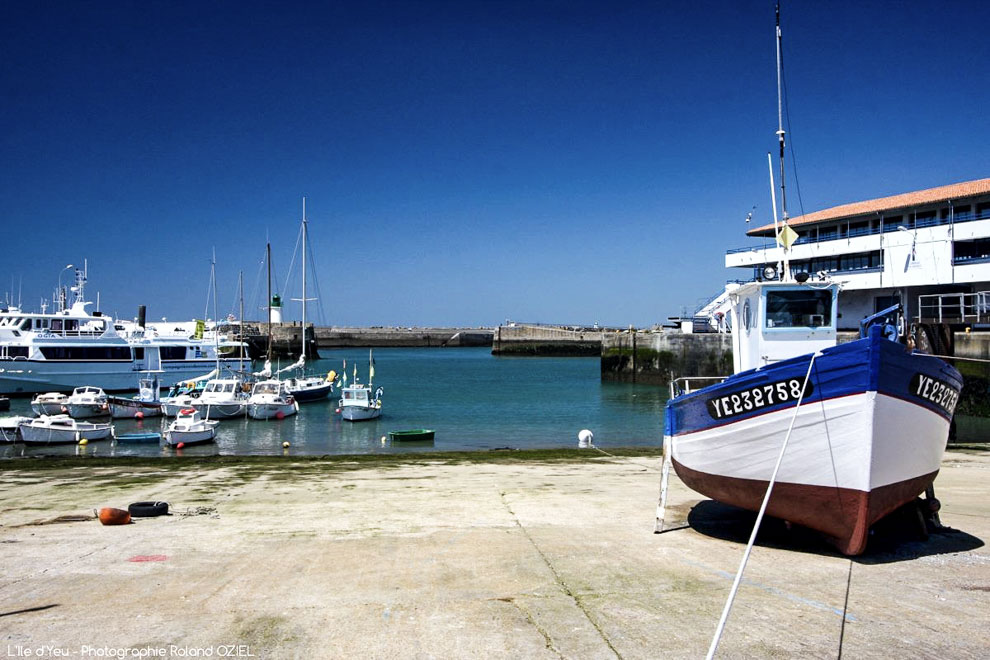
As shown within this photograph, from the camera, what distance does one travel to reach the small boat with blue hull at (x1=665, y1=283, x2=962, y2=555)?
6680mm

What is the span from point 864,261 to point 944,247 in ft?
15.6

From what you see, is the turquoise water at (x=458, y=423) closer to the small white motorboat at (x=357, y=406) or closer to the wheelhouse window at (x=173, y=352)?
the small white motorboat at (x=357, y=406)

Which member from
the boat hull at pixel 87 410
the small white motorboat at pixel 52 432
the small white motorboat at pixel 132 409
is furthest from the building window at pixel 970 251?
the boat hull at pixel 87 410

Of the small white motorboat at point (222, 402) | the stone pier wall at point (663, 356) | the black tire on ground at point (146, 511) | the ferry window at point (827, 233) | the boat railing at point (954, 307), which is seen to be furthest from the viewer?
the stone pier wall at point (663, 356)

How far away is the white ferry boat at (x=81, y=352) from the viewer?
146ft

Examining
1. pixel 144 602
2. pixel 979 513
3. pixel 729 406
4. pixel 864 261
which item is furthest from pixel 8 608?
pixel 864 261

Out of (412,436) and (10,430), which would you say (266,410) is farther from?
(412,436)

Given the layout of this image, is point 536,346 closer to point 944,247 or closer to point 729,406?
point 944,247

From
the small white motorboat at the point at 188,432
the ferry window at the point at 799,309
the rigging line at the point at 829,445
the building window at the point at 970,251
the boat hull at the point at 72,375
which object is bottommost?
the small white motorboat at the point at 188,432

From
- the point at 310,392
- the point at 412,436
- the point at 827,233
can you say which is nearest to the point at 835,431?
the point at 412,436

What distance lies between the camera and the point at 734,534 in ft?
27.6

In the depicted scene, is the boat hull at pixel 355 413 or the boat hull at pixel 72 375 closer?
the boat hull at pixel 355 413

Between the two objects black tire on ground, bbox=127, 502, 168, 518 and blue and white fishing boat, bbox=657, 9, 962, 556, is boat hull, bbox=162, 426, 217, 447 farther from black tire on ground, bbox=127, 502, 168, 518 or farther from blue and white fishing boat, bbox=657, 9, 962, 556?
blue and white fishing boat, bbox=657, 9, 962, 556

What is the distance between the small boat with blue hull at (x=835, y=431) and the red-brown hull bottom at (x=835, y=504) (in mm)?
11
